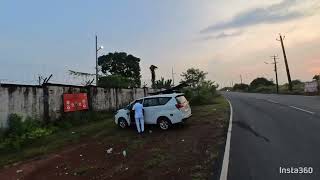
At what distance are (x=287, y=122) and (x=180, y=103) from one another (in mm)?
4779

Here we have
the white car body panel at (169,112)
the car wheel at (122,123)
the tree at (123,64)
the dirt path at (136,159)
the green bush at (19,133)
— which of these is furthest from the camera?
the tree at (123,64)

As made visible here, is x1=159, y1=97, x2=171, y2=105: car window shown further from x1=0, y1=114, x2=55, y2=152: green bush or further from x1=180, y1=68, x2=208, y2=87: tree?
x1=180, y1=68, x2=208, y2=87: tree

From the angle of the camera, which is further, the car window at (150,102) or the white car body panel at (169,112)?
the car window at (150,102)

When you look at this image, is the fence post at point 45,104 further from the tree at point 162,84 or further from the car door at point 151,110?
the tree at point 162,84

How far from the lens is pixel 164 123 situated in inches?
783

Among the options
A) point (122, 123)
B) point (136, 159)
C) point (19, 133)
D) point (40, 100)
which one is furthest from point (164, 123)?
point (40, 100)

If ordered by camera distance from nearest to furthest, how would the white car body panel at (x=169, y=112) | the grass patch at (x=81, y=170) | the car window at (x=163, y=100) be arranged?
1. the grass patch at (x=81, y=170)
2. the white car body panel at (x=169, y=112)
3. the car window at (x=163, y=100)

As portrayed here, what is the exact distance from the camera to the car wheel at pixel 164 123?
65.2 feet

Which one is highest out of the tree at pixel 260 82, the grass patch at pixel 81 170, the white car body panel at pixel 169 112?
the tree at pixel 260 82

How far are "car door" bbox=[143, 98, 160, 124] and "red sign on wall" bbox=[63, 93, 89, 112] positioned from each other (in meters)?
6.50

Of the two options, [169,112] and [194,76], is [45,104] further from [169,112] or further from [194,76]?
[194,76]

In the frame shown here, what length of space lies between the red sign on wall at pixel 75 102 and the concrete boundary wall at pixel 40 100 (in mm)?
286

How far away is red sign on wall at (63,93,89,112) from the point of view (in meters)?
25.4

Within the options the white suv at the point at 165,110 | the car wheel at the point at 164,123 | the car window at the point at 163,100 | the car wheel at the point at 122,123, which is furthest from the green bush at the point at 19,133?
the car window at the point at 163,100
